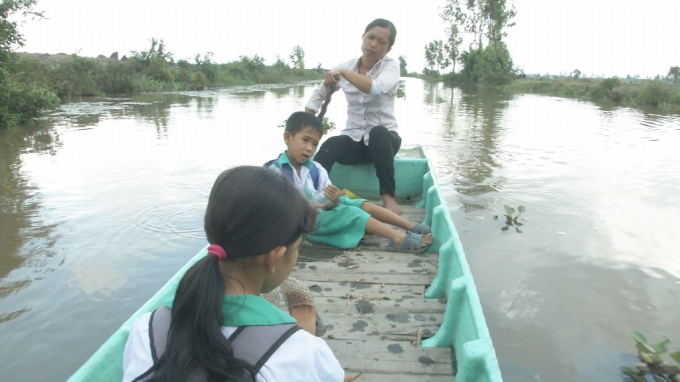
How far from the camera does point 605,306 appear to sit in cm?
317

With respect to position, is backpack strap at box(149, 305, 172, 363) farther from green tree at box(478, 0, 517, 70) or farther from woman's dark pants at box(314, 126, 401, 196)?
green tree at box(478, 0, 517, 70)

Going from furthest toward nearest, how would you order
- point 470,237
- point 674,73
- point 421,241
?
point 674,73 < point 470,237 < point 421,241

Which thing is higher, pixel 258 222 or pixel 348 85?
pixel 348 85

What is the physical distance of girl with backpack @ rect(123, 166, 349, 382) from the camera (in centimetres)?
81

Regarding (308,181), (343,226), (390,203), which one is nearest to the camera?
(343,226)

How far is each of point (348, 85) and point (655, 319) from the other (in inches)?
105

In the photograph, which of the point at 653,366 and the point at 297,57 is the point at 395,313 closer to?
the point at 653,366

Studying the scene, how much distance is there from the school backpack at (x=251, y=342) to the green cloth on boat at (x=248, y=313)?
1cm

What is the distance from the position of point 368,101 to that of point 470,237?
5.83 feet

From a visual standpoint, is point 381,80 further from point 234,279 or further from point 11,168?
point 11,168

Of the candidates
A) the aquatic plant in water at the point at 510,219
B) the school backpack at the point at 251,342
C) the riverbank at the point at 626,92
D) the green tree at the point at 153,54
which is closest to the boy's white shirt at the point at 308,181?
the school backpack at the point at 251,342

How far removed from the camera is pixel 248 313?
86 centimetres

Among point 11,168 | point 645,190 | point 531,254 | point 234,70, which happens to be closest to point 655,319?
point 531,254

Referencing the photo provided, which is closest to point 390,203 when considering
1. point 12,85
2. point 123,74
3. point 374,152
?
point 374,152
